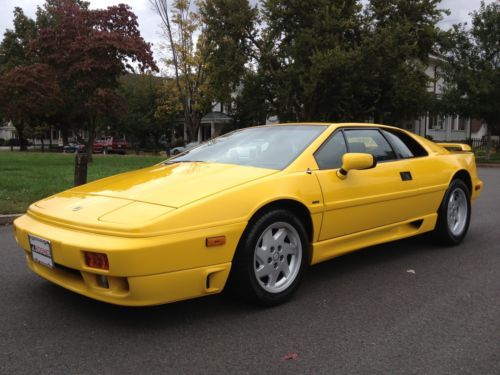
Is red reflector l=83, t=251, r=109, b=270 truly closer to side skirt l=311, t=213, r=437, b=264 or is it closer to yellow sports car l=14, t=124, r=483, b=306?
yellow sports car l=14, t=124, r=483, b=306

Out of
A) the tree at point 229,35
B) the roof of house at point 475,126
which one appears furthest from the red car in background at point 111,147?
the roof of house at point 475,126

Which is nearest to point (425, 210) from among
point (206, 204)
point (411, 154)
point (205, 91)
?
point (411, 154)

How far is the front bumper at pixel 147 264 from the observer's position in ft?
9.53

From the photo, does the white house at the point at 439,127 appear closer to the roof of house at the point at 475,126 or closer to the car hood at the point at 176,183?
the roof of house at the point at 475,126

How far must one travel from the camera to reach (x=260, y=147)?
14.2 feet

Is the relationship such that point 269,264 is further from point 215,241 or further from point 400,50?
point 400,50

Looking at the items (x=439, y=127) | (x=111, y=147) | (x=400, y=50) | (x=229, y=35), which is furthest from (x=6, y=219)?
(x=439, y=127)

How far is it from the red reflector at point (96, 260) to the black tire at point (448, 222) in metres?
3.66

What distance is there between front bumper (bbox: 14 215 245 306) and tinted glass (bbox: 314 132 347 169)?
1.12m

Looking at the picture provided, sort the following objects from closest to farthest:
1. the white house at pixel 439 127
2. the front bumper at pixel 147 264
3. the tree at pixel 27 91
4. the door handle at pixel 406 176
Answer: the front bumper at pixel 147 264 → the door handle at pixel 406 176 → the tree at pixel 27 91 → the white house at pixel 439 127

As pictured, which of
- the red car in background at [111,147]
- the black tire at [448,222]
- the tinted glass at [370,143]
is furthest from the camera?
the red car in background at [111,147]

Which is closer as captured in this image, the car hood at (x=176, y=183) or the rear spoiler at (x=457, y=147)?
the car hood at (x=176, y=183)

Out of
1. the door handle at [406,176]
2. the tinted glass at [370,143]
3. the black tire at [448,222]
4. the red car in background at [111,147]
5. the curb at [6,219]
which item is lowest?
the red car in background at [111,147]

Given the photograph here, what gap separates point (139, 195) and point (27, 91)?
56.5ft
